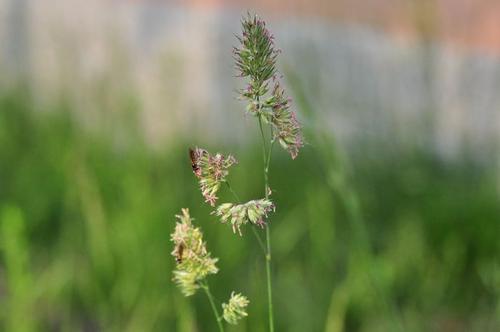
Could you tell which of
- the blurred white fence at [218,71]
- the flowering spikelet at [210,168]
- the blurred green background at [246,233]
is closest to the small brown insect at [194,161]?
the flowering spikelet at [210,168]

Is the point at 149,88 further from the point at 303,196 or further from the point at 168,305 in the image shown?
the point at 168,305

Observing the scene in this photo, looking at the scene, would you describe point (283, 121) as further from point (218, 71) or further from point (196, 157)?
point (218, 71)

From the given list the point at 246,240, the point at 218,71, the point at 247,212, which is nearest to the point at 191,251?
the point at 247,212

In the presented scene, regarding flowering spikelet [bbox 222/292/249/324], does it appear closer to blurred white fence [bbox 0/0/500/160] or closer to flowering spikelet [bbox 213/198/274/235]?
flowering spikelet [bbox 213/198/274/235]

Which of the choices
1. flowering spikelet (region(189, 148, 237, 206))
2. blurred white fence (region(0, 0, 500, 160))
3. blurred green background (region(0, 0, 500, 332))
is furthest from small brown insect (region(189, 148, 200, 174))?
blurred white fence (region(0, 0, 500, 160))

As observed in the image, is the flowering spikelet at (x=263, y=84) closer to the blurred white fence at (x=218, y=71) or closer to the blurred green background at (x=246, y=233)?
the blurred green background at (x=246, y=233)

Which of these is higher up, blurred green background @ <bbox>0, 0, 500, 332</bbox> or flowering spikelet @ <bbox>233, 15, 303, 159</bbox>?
flowering spikelet @ <bbox>233, 15, 303, 159</bbox>
